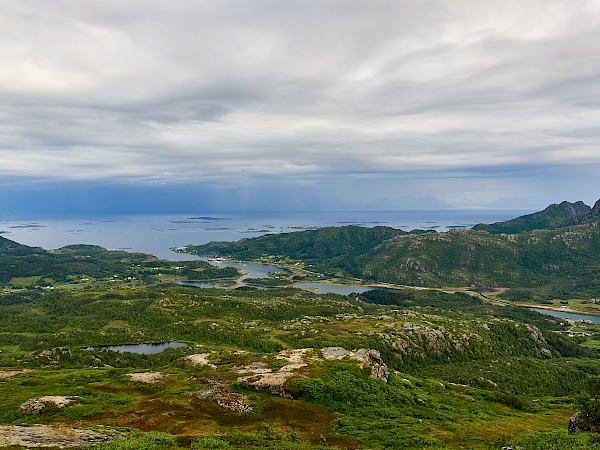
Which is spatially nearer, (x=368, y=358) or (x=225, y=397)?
(x=225, y=397)

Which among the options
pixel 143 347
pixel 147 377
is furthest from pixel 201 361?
pixel 143 347

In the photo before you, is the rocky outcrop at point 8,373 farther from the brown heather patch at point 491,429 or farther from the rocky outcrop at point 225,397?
the brown heather patch at point 491,429

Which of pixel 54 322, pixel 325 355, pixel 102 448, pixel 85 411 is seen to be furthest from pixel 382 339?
pixel 54 322

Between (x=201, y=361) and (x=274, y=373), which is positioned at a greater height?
(x=274, y=373)

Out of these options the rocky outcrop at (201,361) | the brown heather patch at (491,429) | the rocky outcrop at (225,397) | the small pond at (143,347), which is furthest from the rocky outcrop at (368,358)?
the small pond at (143,347)

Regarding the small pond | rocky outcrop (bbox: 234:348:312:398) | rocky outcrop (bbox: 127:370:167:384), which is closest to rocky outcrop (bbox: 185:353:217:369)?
rocky outcrop (bbox: 234:348:312:398)

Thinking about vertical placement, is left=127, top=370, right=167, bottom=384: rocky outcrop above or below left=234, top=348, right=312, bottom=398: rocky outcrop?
below

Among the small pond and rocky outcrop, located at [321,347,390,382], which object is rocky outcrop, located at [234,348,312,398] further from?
the small pond

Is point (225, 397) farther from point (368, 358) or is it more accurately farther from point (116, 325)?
point (116, 325)

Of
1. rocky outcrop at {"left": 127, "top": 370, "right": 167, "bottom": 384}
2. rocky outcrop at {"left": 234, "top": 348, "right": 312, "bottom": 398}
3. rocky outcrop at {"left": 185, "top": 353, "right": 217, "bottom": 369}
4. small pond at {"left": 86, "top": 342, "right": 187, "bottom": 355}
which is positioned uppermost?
rocky outcrop at {"left": 234, "top": 348, "right": 312, "bottom": 398}

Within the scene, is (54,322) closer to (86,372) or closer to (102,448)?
(86,372)
